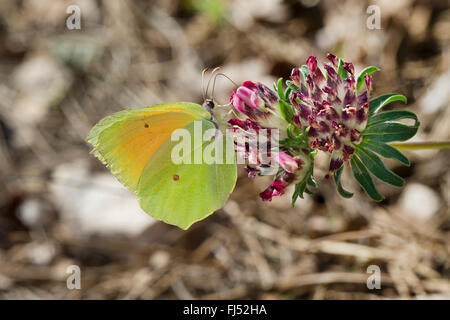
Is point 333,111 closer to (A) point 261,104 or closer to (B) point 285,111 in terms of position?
(B) point 285,111

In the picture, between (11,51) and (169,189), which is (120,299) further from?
(11,51)

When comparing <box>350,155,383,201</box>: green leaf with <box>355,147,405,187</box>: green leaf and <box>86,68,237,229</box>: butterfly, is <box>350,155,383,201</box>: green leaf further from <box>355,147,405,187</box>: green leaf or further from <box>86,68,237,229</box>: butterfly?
<box>86,68,237,229</box>: butterfly

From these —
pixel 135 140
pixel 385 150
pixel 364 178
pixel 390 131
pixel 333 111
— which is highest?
pixel 135 140

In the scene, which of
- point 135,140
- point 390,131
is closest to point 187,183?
point 135,140

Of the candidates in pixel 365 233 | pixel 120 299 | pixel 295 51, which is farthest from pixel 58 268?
pixel 295 51

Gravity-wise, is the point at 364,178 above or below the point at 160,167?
below
